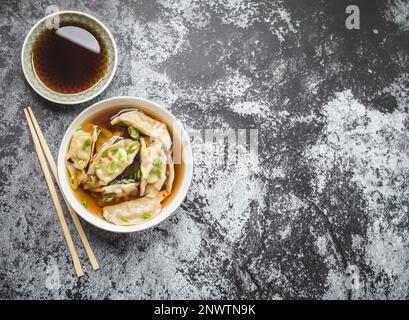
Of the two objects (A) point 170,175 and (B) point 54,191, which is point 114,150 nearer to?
(A) point 170,175

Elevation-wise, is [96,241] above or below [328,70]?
below

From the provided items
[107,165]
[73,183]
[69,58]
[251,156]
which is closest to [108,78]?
[69,58]

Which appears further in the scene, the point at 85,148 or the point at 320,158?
the point at 320,158

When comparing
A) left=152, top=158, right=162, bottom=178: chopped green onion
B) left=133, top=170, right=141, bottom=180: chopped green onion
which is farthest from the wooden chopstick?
left=152, top=158, right=162, bottom=178: chopped green onion

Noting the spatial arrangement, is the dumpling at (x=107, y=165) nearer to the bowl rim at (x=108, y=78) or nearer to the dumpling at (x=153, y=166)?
the dumpling at (x=153, y=166)

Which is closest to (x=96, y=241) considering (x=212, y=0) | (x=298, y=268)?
(x=298, y=268)
